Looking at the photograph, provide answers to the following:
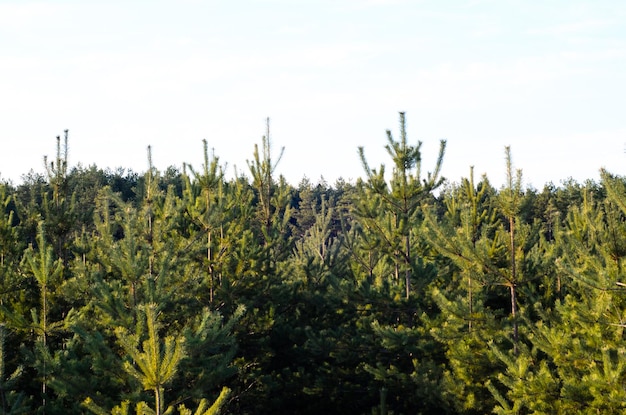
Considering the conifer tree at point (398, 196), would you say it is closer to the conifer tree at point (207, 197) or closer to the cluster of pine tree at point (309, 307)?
the cluster of pine tree at point (309, 307)

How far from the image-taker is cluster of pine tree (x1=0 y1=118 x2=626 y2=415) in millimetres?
10508

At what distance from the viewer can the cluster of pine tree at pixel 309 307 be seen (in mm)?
10508

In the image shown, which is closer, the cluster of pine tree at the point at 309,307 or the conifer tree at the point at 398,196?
the cluster of pine tree at the point at 309,307

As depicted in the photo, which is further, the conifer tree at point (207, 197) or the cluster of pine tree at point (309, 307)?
the conifer tree at point (207, 197)

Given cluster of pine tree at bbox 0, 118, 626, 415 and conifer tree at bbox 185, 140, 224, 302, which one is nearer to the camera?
cluster of pine tree at bbox 0, 118, 626, 415

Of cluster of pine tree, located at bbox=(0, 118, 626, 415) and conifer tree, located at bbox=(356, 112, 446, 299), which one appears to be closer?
cluster of pine tree, located at bbox=(0, 118, 626, 415)

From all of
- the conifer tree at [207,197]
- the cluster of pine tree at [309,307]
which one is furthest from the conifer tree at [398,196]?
the conifer tree at [207,197]

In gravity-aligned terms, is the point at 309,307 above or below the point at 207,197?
below

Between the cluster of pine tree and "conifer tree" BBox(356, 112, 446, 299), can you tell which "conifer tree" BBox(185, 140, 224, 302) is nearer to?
the cluster of pine tree

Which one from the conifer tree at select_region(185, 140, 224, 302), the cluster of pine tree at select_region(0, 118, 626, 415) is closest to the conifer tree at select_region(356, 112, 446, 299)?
the cluster of pine tree at select_region(0, 118, 626, 415)

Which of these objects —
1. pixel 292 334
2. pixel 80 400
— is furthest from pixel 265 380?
pixel 80 400

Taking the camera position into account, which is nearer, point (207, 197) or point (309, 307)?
point (207, 197)

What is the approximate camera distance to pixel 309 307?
19.6 metres

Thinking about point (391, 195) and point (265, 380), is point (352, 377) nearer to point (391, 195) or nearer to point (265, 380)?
point (265, 380)
